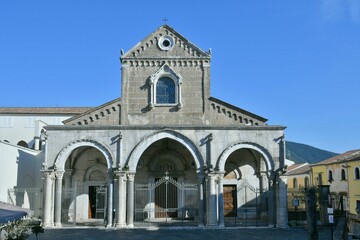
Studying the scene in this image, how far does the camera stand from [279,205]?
75.4 ft

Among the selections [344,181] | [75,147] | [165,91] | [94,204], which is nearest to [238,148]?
[165,91]

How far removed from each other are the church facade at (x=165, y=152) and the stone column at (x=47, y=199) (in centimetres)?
5

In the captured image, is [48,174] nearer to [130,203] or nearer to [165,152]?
[130,203]

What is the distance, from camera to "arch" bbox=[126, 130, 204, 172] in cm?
2348

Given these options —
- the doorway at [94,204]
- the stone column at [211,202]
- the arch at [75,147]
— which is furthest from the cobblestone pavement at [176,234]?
the doorway at [94,204]

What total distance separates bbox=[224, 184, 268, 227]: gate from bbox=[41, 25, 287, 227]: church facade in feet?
0.21

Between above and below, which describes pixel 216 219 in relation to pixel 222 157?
below

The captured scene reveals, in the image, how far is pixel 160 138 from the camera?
23.6 metres

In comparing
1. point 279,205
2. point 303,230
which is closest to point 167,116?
point 279,205

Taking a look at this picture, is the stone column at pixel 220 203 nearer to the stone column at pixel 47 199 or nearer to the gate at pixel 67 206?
the stone column at pixel 47 199

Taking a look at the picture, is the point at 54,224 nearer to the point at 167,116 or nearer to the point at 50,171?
the point at 50,171

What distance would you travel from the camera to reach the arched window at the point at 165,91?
2541 centimetres

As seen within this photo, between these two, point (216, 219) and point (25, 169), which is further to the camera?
point (25, 169)

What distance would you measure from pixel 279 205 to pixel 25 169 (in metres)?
17.2
